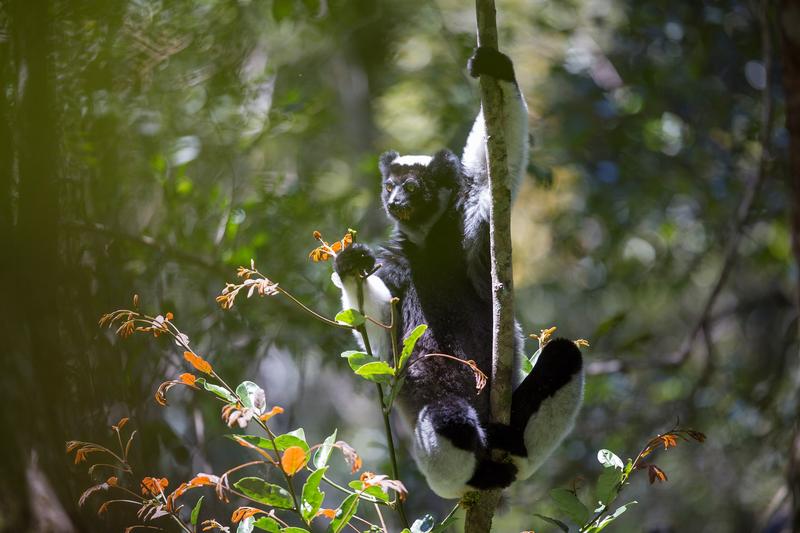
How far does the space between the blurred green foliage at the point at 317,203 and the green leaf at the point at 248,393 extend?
2.41ft

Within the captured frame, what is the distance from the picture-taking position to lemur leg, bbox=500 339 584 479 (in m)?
3.72

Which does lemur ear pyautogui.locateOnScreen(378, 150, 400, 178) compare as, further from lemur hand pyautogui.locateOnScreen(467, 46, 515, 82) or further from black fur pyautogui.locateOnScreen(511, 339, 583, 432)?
black fur pyautogui.locateOnScreen(511, 339, 583, 432)

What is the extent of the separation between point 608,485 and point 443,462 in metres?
0.97

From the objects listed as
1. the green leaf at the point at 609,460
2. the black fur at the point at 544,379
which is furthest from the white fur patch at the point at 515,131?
the green leaf at the point at 609,460

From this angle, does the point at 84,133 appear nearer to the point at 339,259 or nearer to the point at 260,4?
the point at 339,259

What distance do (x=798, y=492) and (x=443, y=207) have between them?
2263mm

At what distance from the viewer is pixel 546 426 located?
373cm

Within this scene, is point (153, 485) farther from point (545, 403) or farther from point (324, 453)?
point (545, 403)

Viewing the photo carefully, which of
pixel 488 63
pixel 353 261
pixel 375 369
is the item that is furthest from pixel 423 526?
pixel 488 63

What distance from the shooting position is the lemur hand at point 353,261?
341cm

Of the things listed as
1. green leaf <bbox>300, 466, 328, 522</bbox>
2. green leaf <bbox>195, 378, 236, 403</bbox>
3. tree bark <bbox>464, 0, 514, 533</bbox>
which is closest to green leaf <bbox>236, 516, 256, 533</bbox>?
green leaf <bbox>300, 466, 328, 522</bbox>

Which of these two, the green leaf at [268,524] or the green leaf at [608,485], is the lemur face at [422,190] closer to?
the green leaf at [608,485]

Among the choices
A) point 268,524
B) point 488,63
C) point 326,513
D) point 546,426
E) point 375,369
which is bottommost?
Answer: point 546,426

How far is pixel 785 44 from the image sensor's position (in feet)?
9.95
